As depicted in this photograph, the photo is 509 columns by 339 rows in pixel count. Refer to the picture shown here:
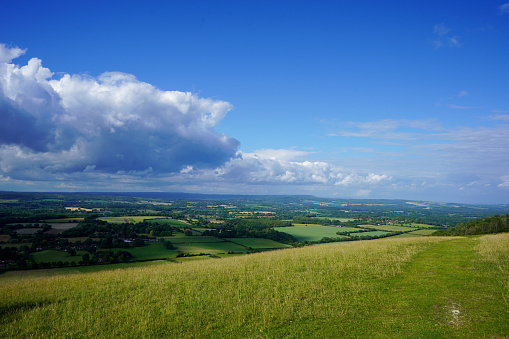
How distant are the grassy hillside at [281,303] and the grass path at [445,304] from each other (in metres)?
0.03

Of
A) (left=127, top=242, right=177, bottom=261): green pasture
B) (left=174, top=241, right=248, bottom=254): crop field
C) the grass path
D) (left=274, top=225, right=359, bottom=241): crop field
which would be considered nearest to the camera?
the grass path

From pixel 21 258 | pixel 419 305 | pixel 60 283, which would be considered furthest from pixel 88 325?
pixel 21 258

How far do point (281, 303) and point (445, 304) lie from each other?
6.85 metres

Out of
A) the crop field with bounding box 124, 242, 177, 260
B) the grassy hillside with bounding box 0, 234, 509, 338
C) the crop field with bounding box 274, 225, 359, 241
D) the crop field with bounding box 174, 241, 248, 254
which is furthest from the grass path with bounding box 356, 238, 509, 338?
the crop field with bounding box 274, 225, 359, 241

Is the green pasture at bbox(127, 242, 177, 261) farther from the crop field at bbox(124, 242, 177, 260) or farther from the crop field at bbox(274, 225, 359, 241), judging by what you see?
the crop field at bbox(274, 225, 359, 241)

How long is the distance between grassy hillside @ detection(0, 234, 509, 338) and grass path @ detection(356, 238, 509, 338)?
0.11ft

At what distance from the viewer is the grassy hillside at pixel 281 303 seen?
971cm

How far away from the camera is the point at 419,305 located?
1128 centimetres

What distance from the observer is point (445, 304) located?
11219 mm

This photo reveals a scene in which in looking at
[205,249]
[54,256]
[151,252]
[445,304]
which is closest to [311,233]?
[205,249]

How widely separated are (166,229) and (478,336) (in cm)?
7604

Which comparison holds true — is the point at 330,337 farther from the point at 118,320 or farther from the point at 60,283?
the point at 60,283

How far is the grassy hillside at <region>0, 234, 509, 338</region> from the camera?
9.71 metres

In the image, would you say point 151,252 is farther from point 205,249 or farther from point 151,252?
point 205,249
